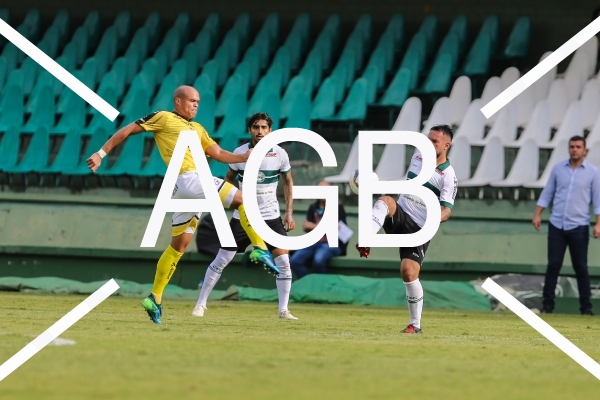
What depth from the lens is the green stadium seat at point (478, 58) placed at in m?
19.0

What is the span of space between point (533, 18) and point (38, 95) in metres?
8.39

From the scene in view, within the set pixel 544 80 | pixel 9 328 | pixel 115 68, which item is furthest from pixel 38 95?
pixel 9 328

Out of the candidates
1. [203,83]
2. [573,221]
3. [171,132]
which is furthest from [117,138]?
[203,83]

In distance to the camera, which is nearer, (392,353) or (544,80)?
(392,353)

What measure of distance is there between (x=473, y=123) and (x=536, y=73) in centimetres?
164

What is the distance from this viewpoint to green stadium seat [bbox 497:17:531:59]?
1947cm

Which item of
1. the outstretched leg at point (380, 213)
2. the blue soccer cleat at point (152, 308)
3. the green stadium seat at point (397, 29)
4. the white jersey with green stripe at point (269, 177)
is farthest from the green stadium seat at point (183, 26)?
the outstretched leg at point (380, 213)

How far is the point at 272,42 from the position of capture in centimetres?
2098

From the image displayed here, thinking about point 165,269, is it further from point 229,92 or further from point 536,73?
point 536,73

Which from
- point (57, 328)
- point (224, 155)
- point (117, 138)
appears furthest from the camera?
point (224, 155)

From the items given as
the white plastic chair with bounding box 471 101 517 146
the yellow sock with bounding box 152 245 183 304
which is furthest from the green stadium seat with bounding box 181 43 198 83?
the yellow sock with bounding box 152 245 183 304

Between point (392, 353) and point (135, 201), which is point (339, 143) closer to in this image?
point (135, 201)

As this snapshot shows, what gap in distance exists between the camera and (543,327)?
11336 millimetres

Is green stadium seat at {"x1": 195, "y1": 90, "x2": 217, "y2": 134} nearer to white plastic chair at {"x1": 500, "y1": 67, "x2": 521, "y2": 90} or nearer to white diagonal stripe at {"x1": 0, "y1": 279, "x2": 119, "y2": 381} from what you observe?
white diagonal stripe at {"x1": 0, "y1": 279, "x2": 119, "y2": 381}
